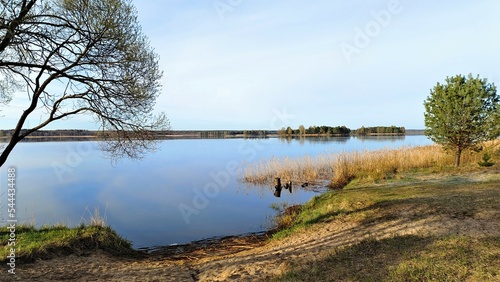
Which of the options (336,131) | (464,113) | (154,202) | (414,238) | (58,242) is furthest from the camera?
(336,131)

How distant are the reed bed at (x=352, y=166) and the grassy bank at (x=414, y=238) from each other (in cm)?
777

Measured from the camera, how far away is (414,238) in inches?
238

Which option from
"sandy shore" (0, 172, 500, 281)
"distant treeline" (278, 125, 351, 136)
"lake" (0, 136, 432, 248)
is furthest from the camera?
"distant treeline" (278, 125, 351, 136)

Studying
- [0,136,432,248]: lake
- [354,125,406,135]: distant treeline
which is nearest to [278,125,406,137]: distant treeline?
[354,125,406,135]: distant treeline

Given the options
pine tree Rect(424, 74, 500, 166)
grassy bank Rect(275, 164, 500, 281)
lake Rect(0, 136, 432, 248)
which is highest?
pine tree Rect(424, 74, 500, 166)

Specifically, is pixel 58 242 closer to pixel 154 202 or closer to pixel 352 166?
pixel 154 202

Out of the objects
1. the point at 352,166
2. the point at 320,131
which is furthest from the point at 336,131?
the point at 352,166

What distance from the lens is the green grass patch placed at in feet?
23.0

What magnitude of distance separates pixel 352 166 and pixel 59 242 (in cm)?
1835

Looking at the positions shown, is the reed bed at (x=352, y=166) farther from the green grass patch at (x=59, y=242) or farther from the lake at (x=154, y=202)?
the green grass patch at (x=59, y=242)

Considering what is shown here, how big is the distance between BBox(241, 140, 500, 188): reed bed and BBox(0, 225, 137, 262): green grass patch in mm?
13026

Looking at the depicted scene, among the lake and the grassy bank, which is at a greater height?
the grassy bank

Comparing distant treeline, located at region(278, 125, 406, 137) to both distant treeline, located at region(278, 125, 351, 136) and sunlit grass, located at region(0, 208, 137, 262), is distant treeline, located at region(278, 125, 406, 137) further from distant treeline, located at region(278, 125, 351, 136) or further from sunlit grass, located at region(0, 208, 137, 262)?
sunlit grass, located at region(0, 208, 137, 262)

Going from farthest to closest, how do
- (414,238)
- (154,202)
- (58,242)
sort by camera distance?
(154,202) → (58,242) → (414,238)
